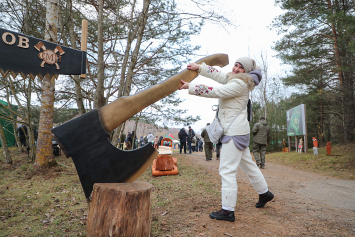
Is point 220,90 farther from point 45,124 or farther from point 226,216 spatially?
point 45,124

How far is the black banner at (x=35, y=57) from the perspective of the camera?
5.75ft

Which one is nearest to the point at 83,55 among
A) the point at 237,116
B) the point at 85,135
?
the point at 85,135

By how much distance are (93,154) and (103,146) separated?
0.35ft

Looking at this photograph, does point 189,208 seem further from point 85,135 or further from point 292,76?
point 292,76

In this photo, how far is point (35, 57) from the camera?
192 centimetres

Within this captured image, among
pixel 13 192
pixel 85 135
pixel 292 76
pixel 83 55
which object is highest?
pixel 292 76

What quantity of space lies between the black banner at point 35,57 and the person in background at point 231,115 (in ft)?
3.88

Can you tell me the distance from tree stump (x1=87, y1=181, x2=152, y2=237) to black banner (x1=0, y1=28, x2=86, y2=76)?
1.20m

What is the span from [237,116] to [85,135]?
1621 millimetres

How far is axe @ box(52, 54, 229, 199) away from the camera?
5.95ft

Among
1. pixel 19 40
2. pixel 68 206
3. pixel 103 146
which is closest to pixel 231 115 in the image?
pixel 103 146

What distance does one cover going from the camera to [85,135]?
6.03ft

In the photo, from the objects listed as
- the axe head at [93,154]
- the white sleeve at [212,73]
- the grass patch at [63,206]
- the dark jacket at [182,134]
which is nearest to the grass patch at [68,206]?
the grass patch at [63,206]

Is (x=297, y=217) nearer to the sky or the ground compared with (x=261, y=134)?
nearer to the ground
